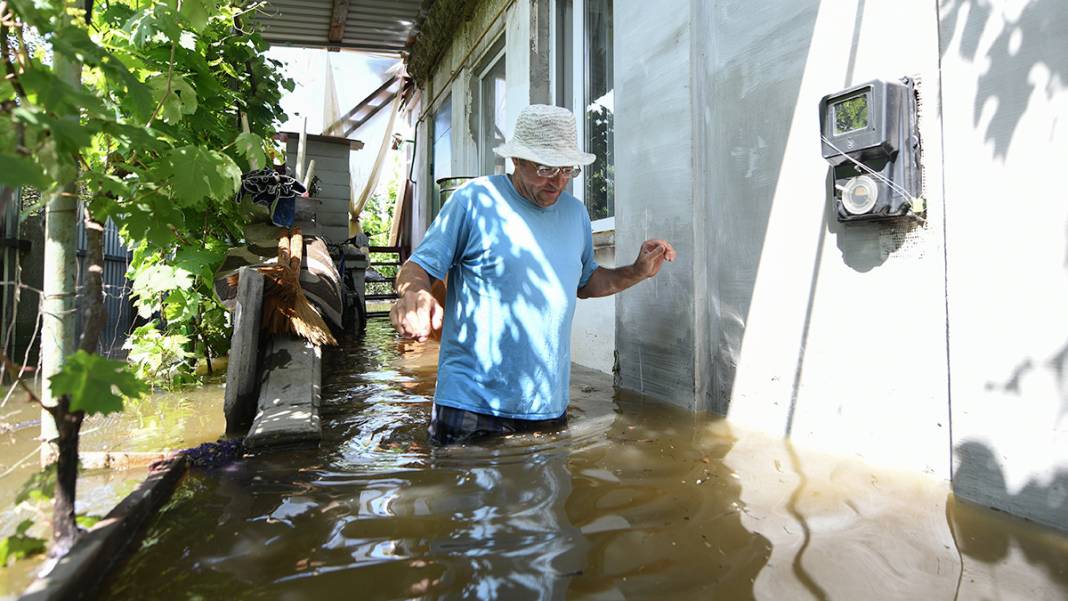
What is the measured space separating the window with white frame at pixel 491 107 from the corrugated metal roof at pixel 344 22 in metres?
2.07

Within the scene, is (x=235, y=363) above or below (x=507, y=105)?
below

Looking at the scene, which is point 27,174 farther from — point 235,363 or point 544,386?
point 235,363

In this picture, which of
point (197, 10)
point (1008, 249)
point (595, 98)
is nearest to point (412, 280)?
point (197, 10)

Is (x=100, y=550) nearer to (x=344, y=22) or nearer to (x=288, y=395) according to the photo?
(x=288, y=395)

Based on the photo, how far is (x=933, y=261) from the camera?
2.21m

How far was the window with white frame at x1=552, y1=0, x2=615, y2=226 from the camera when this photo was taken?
4.84 metres

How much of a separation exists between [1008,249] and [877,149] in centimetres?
56

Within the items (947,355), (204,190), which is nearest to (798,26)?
(947,355)

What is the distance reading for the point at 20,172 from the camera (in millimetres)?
1041

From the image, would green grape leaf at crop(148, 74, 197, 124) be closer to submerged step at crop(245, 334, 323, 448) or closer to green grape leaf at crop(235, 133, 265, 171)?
green grape leaf at crop(235, 133, 265, 171)

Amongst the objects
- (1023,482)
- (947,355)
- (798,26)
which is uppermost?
(798,26)

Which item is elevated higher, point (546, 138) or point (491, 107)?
point (491, 107)

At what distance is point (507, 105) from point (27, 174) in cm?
612

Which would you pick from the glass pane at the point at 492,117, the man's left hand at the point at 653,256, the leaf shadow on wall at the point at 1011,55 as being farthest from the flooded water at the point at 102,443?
the glass pane at the point at 492,117
